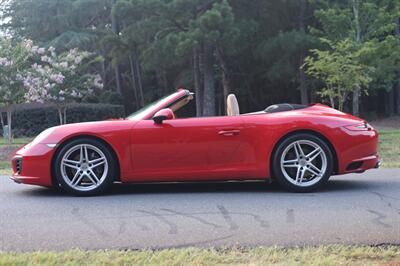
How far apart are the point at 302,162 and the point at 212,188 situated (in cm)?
116

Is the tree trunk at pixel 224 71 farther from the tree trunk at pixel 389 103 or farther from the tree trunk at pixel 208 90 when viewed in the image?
the tree trunk at pixel 389 103

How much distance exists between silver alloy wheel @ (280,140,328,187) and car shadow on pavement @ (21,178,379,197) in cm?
19

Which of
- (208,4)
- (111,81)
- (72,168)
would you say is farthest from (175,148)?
(111,81)

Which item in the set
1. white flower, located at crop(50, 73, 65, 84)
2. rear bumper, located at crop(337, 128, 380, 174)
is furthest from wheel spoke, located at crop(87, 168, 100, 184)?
white flower, located at crop(50, 73, 65, 84)

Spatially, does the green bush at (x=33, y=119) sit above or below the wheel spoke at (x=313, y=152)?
above

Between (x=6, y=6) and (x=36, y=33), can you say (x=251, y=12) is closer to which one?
(x=36, y=33)

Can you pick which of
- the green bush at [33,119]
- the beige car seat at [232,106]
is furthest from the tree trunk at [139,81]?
the beige car seat at [232,106]

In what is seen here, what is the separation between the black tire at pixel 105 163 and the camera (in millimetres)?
5746

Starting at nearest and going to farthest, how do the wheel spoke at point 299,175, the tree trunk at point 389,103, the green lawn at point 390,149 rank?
1. the wheel spoke at point 299,175
2. the green lawn at point 390,149
3. the tree trunk at point 389,103

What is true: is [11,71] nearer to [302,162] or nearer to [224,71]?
[302,162]

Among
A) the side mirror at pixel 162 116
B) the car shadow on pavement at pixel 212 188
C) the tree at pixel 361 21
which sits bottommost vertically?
the car shadow on pavement at pixel 212 188

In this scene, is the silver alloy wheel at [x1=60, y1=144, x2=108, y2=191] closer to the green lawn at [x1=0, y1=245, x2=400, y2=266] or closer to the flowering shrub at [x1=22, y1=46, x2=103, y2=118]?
the green lawn at [x1=0, y1=245, x2=400, y2=266]

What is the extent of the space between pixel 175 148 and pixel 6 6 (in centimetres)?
3477

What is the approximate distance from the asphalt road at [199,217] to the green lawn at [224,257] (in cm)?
23
